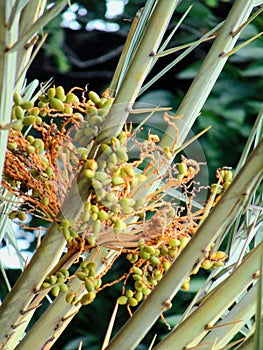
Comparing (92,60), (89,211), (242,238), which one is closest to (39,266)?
(89,211)

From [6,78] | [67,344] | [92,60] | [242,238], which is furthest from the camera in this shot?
[92,60]

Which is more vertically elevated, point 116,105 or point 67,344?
point 116,105

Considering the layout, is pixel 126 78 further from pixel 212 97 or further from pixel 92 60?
pixel 92 60

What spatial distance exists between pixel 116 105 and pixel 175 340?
10 cm

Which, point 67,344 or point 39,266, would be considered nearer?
point 39,266

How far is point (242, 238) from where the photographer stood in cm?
38

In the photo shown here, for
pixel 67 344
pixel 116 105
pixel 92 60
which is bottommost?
pixel 67 344

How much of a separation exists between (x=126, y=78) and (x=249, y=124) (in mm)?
774

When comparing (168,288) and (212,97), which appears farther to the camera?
(212,97)

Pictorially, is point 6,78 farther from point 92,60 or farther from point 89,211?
point 92,60

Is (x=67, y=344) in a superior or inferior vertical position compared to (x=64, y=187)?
inferior

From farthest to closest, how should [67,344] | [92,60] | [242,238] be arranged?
[92,60] → [67,344] → [242,238]

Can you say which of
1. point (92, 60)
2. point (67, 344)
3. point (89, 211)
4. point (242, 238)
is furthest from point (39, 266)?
point (92, 60)

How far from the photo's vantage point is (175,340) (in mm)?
276
